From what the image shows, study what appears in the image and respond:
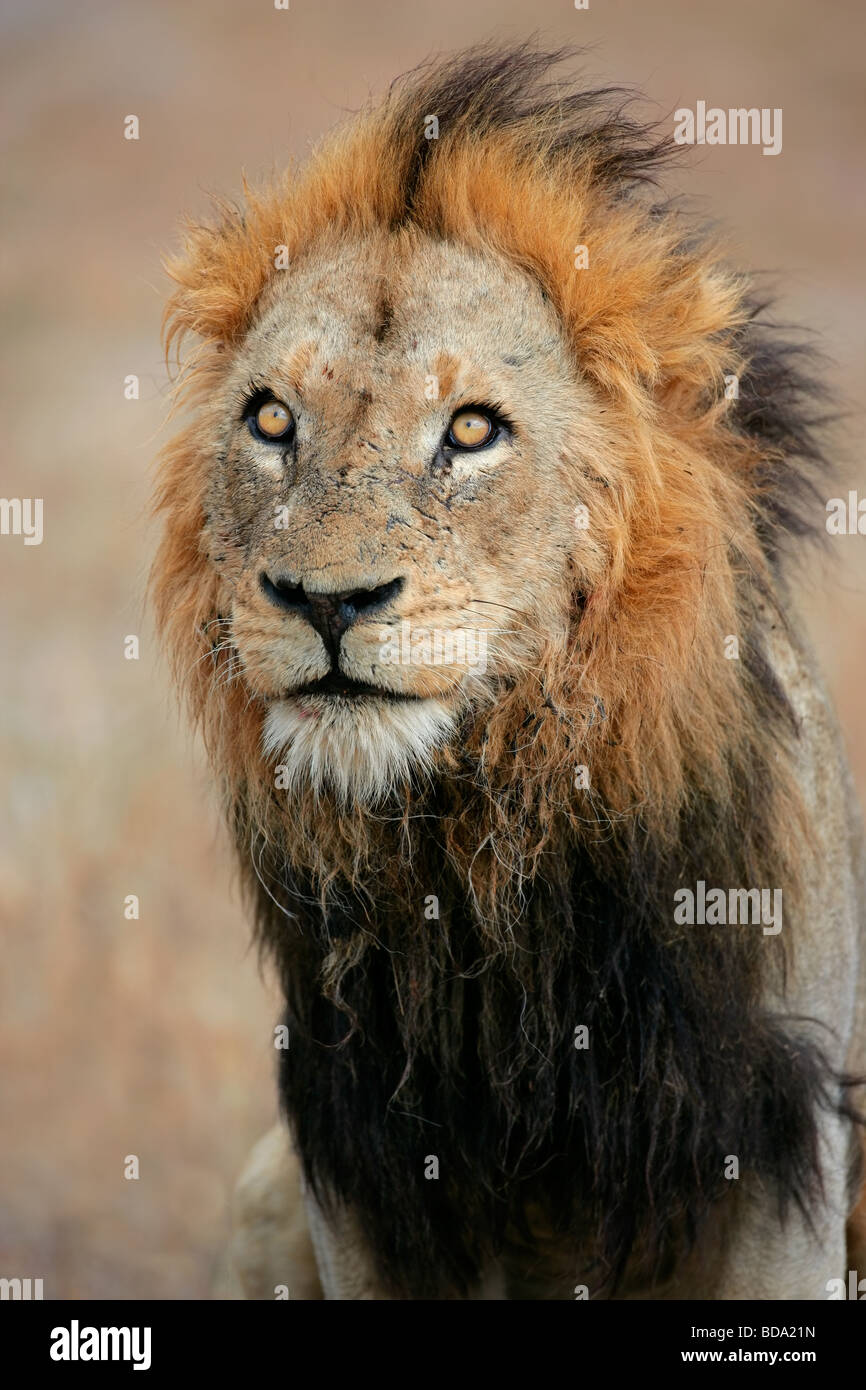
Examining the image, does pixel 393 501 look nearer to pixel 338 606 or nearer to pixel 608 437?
pixel 338 606

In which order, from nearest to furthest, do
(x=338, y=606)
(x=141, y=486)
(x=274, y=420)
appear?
1. (x=338, y=606)
2. (x=274, y=420)
3. (x=141, y=486)

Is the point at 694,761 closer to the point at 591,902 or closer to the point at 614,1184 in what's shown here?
the point at 591,902

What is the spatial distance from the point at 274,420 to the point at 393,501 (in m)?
0.38

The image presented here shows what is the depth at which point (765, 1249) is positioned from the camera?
10.6 feet

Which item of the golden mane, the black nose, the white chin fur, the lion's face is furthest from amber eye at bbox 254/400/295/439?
the white chin fur

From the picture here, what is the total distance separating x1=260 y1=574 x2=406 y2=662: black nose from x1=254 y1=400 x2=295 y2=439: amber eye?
1.29ft

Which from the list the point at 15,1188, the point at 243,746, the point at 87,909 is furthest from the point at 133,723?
the point at 243,746

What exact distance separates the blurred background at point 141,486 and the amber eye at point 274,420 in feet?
1.52

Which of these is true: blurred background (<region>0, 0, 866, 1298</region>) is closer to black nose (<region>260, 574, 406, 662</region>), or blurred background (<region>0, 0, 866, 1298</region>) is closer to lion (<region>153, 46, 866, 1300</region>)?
lion (<region>153, 46, 866, 1300</region>)

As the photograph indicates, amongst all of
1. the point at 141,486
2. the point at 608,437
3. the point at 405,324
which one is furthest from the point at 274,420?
the point at 141,486

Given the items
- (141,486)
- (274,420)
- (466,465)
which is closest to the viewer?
(466,465)

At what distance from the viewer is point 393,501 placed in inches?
102

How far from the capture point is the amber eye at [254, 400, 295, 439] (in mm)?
2818

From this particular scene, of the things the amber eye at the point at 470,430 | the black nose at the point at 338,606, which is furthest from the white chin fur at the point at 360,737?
the amber eye at the point at 470,430
